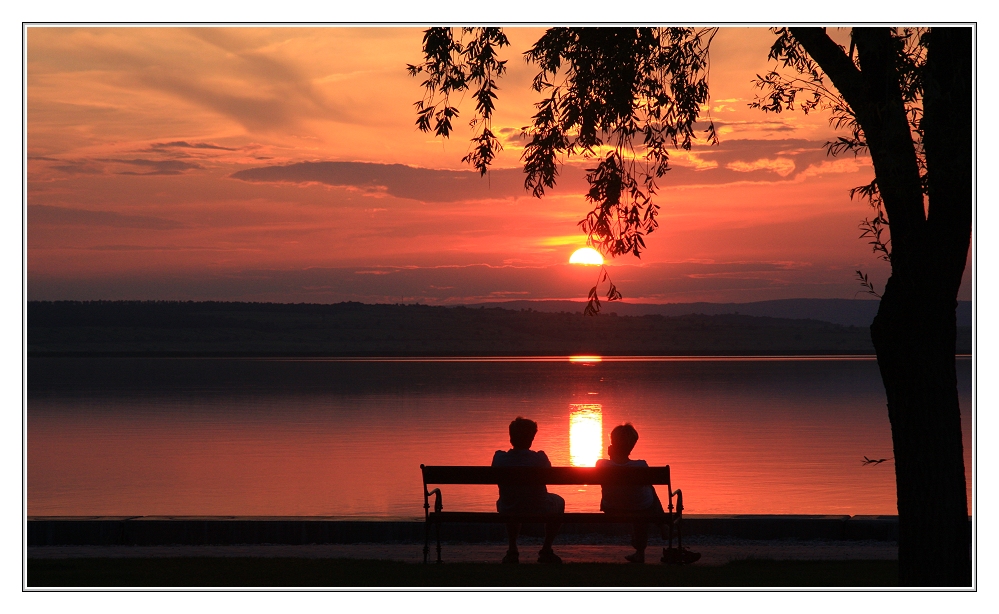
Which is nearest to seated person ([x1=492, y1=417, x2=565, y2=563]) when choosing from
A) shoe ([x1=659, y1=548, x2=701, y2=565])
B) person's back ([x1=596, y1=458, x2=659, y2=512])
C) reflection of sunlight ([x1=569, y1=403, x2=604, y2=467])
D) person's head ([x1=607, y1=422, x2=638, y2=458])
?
person's back ([x1=596, y1=458, x2=659, y2=512])

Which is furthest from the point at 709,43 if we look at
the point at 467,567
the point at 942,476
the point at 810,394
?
the point at 810,394

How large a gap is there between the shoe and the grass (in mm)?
248

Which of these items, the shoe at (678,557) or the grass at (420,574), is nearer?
the grass at (420,574)

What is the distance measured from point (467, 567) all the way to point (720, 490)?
5928mm

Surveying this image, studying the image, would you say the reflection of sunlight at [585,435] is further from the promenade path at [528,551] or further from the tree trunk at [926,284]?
the tree trunk at [926,284]

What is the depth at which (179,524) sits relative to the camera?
32.5ft

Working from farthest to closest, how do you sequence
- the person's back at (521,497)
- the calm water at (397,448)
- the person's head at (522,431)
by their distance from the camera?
the calm water at (397,448), the person's head at (522,431), the person's back at (521,497)

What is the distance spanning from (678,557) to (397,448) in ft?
31.1

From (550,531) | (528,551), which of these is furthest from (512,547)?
(528,551)

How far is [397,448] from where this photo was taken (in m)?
17.7

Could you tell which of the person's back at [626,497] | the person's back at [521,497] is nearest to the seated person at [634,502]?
the person's back at [626,497]

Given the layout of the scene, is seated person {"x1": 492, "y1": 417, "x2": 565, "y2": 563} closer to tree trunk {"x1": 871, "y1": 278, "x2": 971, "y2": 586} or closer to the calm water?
tree trunk {"x1": 871, "y1": 278, "x2": 971, "y2": 586}

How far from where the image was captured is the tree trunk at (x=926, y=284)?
304 inches

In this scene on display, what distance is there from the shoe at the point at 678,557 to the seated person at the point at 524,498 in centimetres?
85
